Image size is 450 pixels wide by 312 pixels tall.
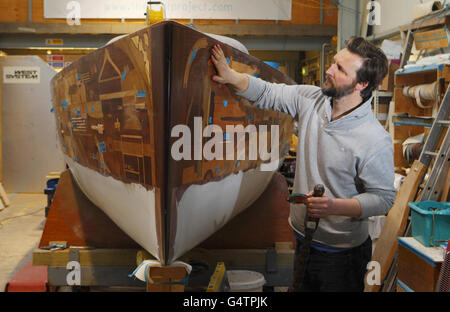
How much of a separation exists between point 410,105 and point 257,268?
6.95 ft

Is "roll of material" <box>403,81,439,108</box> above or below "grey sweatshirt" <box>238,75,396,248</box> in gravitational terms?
above

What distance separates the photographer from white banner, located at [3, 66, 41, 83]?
16.6 feet

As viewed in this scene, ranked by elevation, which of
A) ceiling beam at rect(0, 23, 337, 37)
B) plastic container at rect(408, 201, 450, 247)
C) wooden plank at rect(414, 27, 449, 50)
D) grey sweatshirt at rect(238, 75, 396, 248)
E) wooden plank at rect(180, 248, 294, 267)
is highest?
ceiling beam at rect(0, 23, 337, 37)

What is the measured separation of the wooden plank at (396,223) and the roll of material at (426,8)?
1.22 meters

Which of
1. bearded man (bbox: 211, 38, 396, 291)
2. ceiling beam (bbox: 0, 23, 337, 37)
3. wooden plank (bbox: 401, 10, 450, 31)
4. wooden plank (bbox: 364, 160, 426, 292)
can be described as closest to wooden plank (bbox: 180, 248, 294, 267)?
bearded man (bbox: 211, 38, 396, 291)

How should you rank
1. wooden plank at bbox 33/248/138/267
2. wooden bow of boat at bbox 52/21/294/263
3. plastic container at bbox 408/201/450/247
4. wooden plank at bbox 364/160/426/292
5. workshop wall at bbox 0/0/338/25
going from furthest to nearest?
workshop wall at bbox 0/0/338/25 < wooden plank at bbox 364/160/426/292 < plastic container at bbox 408/201/450/247 < wooden plank at bbox 33/248/138/267 < wooden bow of boat at bbox 52/21/294/263

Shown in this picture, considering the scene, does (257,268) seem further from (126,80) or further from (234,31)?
(234,31)

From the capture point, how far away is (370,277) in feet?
7.77

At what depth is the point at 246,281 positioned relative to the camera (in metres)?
1.84

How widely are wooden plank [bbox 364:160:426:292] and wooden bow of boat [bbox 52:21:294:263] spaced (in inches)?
40.9

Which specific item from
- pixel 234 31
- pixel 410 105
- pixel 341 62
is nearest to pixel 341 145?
pixel 341 62

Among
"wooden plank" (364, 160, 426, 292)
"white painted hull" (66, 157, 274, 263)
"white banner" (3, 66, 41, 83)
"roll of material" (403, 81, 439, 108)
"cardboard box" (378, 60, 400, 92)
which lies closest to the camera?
"white painted hull" (66, 157, 274, 263)

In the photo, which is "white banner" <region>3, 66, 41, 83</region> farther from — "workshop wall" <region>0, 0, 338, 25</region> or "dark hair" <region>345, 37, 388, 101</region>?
"dark hair" <region>345, 37, 388, 101</region>

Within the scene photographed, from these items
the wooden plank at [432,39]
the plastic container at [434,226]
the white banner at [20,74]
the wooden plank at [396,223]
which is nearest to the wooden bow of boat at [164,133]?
the plastic container at [434,226]
